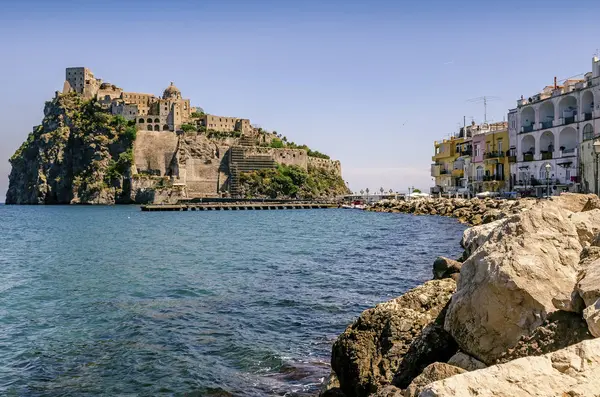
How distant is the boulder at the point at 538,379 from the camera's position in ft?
9.70

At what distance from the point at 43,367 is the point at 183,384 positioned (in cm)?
263

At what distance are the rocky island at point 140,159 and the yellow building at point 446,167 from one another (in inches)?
1431

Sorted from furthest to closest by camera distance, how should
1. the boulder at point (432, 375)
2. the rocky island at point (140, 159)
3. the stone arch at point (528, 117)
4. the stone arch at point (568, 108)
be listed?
the rocky island at point (140, 159), the stone arch at point (528, 117), the stone arch at point (568, 108), the boulder at point (432, 375)

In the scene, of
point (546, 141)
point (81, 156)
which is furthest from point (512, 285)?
point (81, 156)

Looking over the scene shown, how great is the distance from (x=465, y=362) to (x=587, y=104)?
38.8 m

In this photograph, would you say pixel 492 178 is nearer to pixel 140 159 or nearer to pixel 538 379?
pixel 538 379

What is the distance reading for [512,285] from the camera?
4.36 meters

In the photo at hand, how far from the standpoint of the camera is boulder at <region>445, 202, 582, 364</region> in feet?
14.4

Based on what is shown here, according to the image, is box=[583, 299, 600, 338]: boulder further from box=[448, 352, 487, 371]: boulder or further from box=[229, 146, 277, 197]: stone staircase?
box=[229, 146, 277, 197]: stone staircase

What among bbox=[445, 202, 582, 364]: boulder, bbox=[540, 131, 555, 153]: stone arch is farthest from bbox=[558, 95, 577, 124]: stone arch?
bbox=[445, 202, 582, 364]: boulder

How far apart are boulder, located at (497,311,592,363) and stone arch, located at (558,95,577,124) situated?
1558 inches

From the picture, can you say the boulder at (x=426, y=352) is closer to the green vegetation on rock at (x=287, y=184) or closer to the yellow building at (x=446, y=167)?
the yellow building at (x=446, y=167)

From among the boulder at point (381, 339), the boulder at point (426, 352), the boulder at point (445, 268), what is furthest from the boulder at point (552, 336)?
Result: the boulder at point (445, 268)

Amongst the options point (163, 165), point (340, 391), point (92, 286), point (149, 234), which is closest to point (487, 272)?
point (340, 391)
